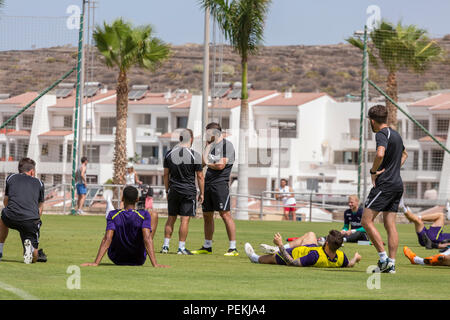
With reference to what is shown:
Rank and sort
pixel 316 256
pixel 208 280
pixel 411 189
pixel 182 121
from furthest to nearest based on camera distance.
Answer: pixel 182 121
pixel 411 189
pixel 316 256
pixel 208 280

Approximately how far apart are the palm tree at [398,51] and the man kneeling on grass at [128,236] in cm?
2154

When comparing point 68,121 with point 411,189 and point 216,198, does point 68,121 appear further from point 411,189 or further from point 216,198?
point 216,198

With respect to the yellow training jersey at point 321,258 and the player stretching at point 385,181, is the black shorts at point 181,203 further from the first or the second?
the player stretching at point 385,181

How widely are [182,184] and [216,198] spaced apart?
568 mm

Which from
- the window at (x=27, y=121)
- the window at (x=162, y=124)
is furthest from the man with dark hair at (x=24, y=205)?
the window at (x=162, y=124)

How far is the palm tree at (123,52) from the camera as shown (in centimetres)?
4466

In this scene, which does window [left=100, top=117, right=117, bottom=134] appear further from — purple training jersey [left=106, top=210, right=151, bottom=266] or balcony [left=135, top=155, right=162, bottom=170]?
purple training jersey [left=106, top=210, right=151, bottom=266]

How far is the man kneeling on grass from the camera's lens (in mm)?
10758

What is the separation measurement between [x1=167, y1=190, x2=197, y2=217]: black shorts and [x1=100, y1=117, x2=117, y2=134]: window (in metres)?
72.4

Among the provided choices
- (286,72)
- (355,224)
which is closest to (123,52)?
(355,224)

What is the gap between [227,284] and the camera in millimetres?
9195

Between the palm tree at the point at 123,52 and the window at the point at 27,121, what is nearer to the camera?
the window at the point at 27,121

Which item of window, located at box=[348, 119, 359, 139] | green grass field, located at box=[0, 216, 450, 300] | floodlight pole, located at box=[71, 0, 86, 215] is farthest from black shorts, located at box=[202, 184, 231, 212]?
window, located at box=[348, 119, 359, 139]

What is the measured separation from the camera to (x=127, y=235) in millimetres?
10945
